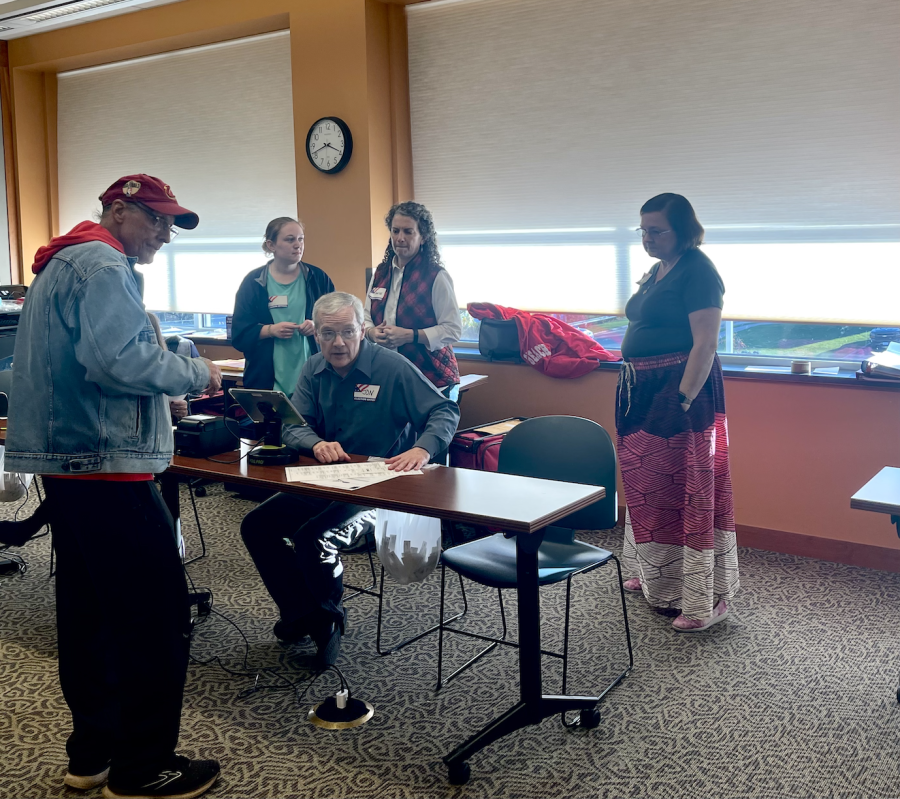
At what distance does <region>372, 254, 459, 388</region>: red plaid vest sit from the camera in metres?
4.08

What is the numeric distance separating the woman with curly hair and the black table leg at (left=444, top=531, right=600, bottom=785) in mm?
1809

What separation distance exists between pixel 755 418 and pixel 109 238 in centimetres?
315

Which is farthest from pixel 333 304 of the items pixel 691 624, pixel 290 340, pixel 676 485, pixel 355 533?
pixel 691 624

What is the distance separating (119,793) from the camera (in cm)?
226

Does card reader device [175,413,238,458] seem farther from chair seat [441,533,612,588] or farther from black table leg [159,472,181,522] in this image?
chair seat [441,533,612,588]

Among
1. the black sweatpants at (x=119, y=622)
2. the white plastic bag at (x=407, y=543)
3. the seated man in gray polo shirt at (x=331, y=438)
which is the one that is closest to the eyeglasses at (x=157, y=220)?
the black sweatpants at (x=119, y=622)

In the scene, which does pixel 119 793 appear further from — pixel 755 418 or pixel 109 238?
pixel 755 418

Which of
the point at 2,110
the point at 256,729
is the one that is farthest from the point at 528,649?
the point at 2,110

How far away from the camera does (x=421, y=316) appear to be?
4.09 m

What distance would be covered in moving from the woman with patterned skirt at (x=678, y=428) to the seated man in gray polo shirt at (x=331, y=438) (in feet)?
2.64

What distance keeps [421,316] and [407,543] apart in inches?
54.3

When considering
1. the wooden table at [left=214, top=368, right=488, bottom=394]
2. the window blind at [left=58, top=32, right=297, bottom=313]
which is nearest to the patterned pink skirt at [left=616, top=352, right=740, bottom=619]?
the wooden table at [left=214, top=368, right=488, bottom=394]

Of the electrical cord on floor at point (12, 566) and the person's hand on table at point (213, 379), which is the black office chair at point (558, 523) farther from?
the electrical cord on floor at point (12, 566)

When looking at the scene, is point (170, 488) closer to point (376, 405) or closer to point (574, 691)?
point (376, 405)
